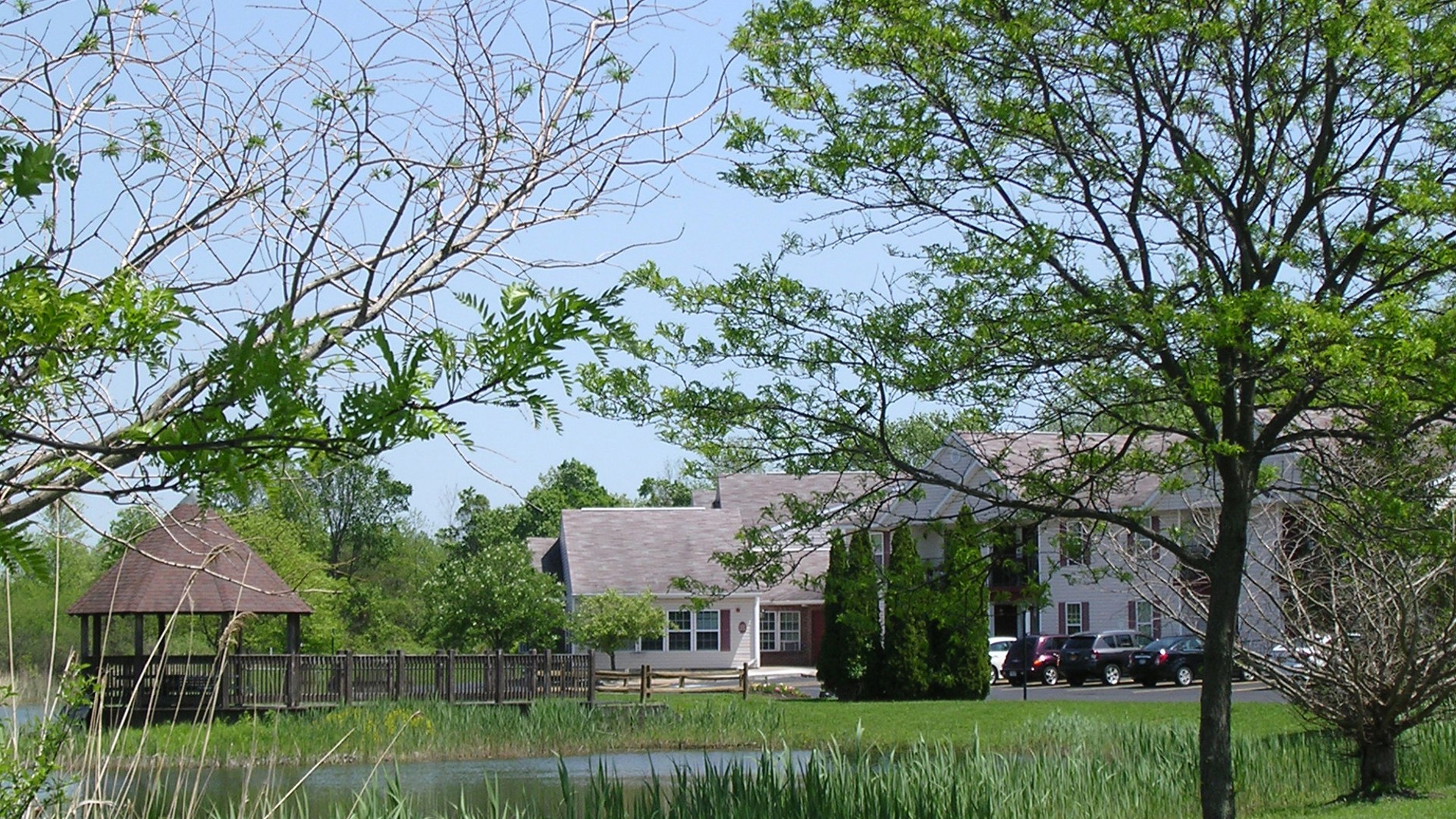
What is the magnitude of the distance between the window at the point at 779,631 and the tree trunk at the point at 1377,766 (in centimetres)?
4041

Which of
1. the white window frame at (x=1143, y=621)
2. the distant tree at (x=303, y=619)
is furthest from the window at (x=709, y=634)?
the white window frame at (x=1143, y=621)

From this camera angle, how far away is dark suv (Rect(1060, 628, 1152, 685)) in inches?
1422

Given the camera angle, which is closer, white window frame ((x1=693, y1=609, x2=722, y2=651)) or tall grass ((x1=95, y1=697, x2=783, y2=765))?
tall grass ((x1=95, y1=697, x2=783, y2=765))

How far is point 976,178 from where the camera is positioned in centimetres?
944

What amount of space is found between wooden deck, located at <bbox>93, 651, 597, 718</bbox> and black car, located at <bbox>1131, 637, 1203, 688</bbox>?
44.5 ft

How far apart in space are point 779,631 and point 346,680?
28606 millimetres

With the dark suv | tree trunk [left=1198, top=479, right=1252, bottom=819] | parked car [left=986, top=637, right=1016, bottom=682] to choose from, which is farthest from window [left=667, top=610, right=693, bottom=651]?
tree trunk [left=1198, top=479, right=1252, bottom=819]

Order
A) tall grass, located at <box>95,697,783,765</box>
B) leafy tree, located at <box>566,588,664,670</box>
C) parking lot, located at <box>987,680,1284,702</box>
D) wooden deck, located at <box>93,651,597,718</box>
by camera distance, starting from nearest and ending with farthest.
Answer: tall grass, located at <box>95,697,783,765</box> < wooden deck, located at <box>93,651,597,718</box> < parking lot, located at <box>987,680,1284,702</box> < leafy tree, located at <box>566,588,664,670</box>

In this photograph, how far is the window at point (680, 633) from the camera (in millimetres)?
49594

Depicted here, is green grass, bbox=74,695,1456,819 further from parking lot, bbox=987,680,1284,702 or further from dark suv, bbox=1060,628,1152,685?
dark suv, bbox=1060,628,1152,685

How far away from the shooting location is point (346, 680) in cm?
2639

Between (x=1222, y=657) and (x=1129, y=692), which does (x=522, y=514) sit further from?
(x=1222, y=657)

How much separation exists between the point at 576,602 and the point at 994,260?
1541 inches

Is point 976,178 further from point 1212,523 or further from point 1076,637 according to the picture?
point 1076,637
